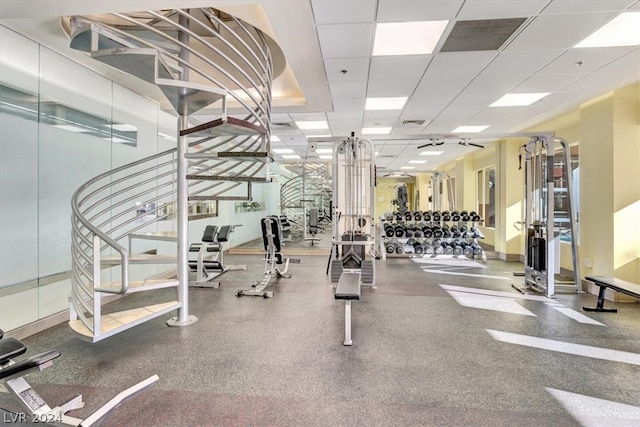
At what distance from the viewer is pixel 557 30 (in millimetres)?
3033

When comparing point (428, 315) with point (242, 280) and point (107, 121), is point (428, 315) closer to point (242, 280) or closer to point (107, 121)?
point (242, 280)

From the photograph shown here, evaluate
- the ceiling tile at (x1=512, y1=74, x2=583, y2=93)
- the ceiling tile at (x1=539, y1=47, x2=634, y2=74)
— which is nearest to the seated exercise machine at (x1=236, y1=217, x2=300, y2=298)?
the ceiling tile at (x1=512, y1=74, x2=583, y2=93)

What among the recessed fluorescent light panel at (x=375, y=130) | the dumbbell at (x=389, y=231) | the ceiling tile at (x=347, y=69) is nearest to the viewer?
the ceiling tile at (x=347, y=69)

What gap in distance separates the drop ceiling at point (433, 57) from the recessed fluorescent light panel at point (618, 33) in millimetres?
91

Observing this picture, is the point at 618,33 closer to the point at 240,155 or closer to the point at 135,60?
the point at 240,155

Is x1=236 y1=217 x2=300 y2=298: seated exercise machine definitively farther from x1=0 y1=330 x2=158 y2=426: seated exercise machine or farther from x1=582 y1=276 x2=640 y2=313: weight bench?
x1=582 y1=276 x2=640 y2=313: weight bench

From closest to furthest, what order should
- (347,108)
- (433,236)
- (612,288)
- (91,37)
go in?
(91,37) < (612,288) < (347,108) < (433,236)

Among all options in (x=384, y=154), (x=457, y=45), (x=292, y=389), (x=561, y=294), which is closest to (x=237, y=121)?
(x=292, y=389)

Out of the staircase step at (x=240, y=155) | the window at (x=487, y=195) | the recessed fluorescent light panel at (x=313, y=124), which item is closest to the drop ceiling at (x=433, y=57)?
the recessed fluorescent light panel at (x=313, y=124)

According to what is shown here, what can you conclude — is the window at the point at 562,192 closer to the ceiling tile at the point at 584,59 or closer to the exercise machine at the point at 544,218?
the exercise machine at the point at 544,218

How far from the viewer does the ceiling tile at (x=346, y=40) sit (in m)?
3.01

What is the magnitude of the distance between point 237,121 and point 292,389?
2.17 meters

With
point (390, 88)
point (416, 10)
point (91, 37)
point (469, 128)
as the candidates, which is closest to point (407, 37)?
point (416, 10)

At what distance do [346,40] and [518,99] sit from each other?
10.8 ft
